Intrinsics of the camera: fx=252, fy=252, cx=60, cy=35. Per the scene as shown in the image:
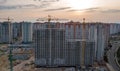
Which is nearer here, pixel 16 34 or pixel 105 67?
pixel 105 67

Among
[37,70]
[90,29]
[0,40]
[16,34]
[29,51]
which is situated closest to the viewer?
[37,70]

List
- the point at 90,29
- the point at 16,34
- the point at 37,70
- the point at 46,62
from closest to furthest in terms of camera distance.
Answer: the point at 37,70 < the point at 46,62 < the point at 90,29 < the point at 16,34

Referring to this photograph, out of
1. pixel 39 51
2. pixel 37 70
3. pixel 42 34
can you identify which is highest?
pixel 42 34

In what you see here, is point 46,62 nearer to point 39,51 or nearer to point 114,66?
point 39,51

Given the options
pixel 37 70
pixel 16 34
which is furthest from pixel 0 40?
pixel 37 70

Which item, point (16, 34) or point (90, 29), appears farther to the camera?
point (16, 34)

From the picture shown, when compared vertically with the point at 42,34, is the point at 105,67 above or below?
below

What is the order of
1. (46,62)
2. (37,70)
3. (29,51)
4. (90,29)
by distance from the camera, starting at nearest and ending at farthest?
(37,70), (46,62), (90,29), (29,51)

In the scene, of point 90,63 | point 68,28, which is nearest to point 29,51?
point 68,28

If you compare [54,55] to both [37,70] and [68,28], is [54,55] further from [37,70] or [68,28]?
[68,28]
